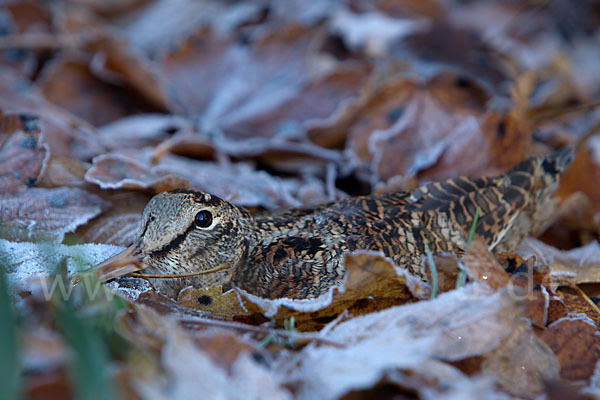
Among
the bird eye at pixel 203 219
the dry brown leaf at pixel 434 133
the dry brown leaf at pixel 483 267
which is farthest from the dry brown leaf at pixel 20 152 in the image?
the dry brown leaf at pixel 483 267

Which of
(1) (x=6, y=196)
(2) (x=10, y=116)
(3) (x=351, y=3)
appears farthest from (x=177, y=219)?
(3) (x=351, y=3)

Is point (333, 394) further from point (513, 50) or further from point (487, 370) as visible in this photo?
point (513, 50)

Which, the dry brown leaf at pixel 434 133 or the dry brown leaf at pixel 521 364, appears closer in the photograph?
the dry brown leaf at pixel 521 364

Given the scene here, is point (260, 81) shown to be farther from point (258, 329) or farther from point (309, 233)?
point (258, 329)

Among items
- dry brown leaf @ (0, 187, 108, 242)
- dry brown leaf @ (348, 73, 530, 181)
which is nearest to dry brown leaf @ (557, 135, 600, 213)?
dry brown leaf @ (348, 73, 530, 181)

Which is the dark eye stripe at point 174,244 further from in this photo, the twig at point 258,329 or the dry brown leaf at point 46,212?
the twig at point 258,329

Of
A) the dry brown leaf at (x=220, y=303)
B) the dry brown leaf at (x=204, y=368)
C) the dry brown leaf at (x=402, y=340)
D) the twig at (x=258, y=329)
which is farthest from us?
the dry brown leaf at (x=220, y=303)

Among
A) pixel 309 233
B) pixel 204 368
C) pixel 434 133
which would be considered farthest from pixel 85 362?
pixel 434 133
